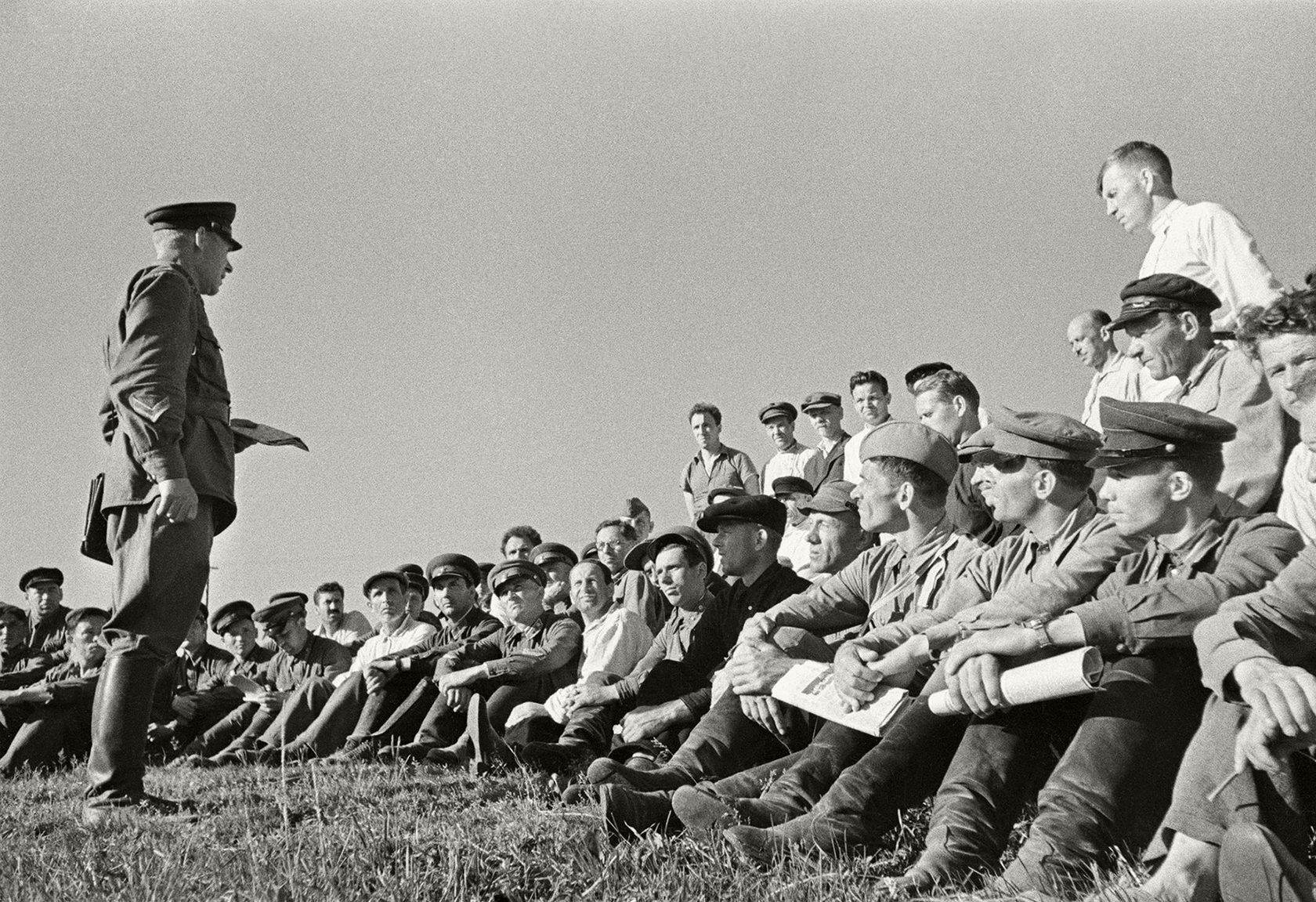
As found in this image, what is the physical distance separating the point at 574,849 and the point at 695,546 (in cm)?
402

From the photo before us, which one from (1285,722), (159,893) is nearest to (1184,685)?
(1285,722)

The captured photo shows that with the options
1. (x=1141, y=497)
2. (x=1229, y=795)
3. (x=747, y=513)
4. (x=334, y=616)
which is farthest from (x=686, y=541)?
(x=334, y=616)

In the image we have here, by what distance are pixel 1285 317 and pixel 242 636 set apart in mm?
11339

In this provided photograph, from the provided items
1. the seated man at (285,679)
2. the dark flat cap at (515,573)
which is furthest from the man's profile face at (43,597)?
the dark flat cap at (515,573)

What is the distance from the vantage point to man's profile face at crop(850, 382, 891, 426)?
34.1 feet

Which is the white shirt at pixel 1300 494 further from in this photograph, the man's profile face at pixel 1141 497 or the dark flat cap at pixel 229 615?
the dark flat cap at pixel 229 615

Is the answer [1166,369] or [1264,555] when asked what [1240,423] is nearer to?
[1166,369]

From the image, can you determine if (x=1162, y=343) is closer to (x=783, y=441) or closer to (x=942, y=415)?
(x=942, y=415)

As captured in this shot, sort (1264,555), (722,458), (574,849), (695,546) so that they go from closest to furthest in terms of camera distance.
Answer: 1. (1264,555)
2. (574,849)
3. (695,546)
4. (722,458)

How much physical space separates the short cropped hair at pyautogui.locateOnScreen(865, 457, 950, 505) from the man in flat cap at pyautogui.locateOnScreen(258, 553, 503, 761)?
4330 mm

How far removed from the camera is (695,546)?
8.17 metres

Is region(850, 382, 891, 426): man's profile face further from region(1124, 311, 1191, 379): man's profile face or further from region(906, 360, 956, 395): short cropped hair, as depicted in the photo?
region(1124, 311, 1191, 379): man's profile face

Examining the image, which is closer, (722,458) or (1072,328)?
(1072,328)

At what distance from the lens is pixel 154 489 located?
5.63m
